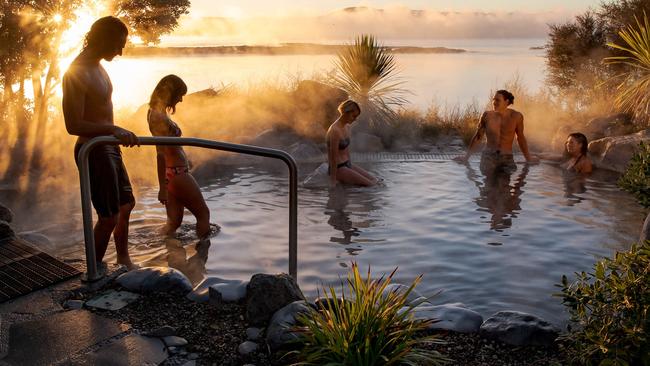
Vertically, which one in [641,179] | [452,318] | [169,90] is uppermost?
[169,90]

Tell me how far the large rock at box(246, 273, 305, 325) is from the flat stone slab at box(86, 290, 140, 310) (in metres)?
0.80

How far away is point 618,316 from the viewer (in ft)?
11.1

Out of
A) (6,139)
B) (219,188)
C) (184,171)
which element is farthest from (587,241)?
(6,139)

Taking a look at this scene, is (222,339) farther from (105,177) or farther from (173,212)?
(173,212)

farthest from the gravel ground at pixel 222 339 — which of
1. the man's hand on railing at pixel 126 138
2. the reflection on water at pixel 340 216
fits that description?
the reflection on water at pixel 340 216

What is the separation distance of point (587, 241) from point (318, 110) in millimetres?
9429

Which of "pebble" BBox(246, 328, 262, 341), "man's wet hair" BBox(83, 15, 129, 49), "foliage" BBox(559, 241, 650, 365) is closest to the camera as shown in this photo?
"foliage" BBox(559, 241, 650, 365)

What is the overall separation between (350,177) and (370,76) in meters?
7.34

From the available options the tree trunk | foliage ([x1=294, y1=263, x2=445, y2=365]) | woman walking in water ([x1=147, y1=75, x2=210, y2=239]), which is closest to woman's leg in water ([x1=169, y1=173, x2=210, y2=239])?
woman walking in water ([x1=147, y1=75, x2=210, y2=239])

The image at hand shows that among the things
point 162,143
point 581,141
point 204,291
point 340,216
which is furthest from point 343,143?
point 162,143

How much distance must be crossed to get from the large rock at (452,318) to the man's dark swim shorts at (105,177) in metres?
2.35

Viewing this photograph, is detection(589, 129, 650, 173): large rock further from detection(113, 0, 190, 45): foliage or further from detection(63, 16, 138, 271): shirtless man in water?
detection(113, 0, 190, 45): foliage

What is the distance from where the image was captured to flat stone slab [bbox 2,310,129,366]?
365 cm

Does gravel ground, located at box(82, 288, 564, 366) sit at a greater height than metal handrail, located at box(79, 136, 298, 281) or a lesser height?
lesser
